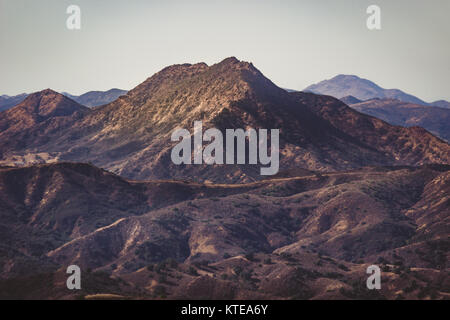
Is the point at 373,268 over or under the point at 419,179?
under

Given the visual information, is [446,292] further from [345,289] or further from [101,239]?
[101,239]

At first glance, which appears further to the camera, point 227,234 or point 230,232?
point 230,232

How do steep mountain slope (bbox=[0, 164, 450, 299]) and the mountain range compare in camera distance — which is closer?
the mountain range

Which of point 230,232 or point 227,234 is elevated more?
point 230,232

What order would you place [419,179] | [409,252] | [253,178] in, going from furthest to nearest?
[253,178] < [419,179] < [409,252]

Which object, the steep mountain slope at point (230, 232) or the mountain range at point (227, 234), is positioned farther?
the steep mountain slope at point (230, 232)
